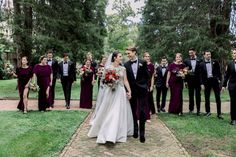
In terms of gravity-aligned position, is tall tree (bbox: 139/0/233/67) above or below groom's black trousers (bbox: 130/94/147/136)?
above

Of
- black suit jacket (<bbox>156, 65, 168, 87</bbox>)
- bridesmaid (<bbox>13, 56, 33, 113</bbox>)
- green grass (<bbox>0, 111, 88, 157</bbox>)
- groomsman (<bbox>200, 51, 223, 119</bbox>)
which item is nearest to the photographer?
green grass (<bbox>0, 111, 88, 157</bbox>)

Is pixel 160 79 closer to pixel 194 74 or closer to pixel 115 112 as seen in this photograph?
pixel 194 74

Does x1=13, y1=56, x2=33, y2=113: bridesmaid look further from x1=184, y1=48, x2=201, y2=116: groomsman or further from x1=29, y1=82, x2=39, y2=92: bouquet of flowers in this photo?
x1=184, y1=48, x2=201, y2=116: groomsman

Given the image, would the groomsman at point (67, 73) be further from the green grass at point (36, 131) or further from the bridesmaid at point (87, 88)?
the green grass at point (36, 131)

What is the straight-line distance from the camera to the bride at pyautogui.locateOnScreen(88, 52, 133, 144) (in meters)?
9.62

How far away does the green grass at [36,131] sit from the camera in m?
8.84

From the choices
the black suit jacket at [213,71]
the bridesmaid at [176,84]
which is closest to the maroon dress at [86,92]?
the bridesmaid at [176,84]

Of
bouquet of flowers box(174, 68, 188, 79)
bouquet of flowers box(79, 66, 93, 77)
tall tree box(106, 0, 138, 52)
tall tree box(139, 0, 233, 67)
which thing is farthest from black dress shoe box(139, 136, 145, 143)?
tall tree box(106, 0, 138, 52)

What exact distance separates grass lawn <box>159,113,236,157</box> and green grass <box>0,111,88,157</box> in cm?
286

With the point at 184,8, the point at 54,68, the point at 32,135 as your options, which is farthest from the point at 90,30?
the point at 32,135

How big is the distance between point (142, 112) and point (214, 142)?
6.54 ft

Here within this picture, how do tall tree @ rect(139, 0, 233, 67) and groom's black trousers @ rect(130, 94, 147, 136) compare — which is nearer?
groom's black trousers @ rect(130, 94, 147, 136)

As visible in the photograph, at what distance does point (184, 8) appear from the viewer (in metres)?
24.5

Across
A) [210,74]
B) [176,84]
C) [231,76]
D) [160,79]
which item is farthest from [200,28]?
[231,76]
